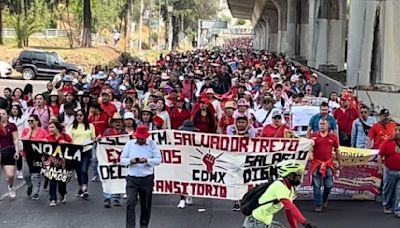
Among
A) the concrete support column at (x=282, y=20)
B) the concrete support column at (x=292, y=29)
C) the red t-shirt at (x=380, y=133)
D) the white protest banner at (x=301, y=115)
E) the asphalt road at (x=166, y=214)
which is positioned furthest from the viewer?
the concrete support column at (x=282, y=20)

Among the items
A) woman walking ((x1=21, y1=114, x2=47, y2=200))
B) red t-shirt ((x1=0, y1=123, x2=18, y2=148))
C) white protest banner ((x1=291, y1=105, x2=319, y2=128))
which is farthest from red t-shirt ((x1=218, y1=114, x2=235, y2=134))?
red t-shirt ((x1=0, y1=123, x2=18, y2=148))

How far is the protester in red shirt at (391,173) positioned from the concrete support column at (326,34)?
29.9 meters

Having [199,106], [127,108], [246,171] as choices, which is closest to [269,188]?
[246,171]

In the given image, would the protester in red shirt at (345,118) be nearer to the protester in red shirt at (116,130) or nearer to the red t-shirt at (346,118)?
the red t-shirt at (346,118)

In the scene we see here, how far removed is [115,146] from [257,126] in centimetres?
309

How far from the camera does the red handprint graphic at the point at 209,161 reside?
41.3 ft

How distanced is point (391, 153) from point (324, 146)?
1053 mm

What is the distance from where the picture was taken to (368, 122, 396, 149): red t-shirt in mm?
13125

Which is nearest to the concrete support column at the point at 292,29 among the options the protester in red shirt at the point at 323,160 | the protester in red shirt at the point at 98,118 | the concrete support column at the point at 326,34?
the concrete support column at the point at 326,34

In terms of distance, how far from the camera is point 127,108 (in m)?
15.4

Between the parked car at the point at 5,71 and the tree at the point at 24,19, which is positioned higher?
the tree at the point at 24,19

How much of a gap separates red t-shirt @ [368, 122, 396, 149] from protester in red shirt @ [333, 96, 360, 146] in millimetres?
1698

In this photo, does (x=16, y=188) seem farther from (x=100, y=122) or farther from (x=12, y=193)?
(x=100, y=122)

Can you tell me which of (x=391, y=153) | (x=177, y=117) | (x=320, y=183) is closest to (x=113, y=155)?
(x=177, y=117)
